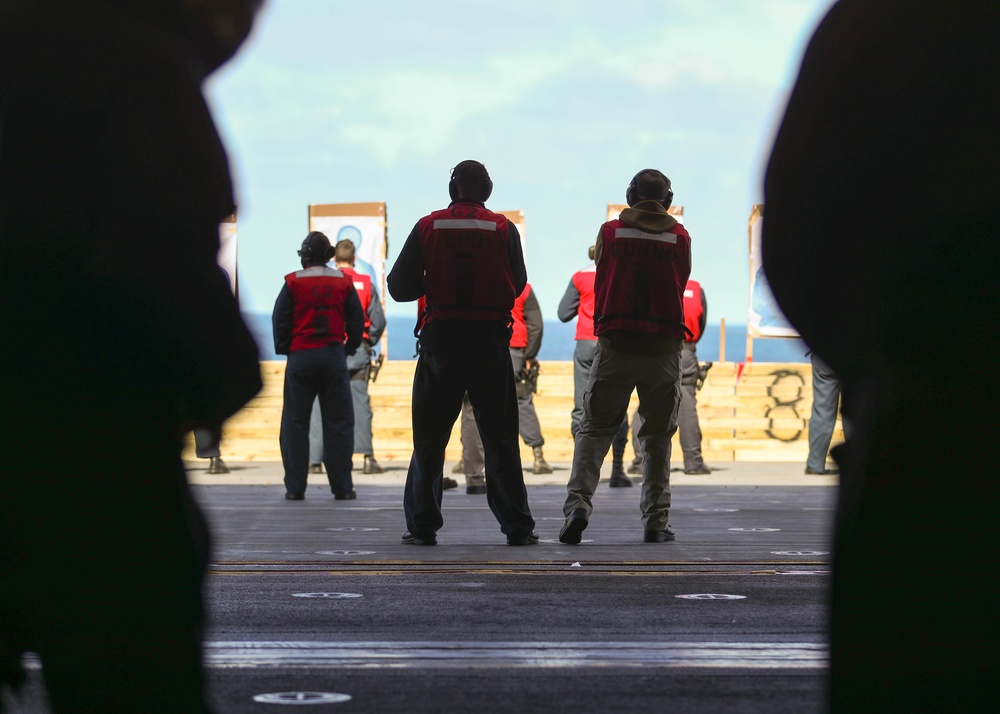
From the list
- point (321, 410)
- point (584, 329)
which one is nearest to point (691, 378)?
point (584, 329)

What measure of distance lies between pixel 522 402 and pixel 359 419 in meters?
1.59

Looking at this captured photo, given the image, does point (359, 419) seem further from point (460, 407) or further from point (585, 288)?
point (460, 407)

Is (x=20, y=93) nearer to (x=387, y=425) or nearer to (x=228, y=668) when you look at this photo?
(x=228, y=668)

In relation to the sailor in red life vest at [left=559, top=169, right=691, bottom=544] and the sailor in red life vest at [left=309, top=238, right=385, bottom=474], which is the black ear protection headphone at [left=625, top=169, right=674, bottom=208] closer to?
the sailor in red life vest at [left=559, top=169, right=691, bottom=544]

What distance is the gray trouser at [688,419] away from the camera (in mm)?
11102

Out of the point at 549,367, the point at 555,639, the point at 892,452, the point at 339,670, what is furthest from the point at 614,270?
the point at 549,367

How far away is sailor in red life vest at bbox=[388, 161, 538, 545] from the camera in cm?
598

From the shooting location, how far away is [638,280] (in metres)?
5.97

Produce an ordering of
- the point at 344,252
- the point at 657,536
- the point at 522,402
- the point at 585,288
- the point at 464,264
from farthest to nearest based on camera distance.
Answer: the point at 522,402 < the point at 344,252 < the point at 585,288 < the point at 657,536 < the point at 464,264

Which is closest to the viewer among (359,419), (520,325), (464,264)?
(464,264)

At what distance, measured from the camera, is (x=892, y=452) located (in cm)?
183

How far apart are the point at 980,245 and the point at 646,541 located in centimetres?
450

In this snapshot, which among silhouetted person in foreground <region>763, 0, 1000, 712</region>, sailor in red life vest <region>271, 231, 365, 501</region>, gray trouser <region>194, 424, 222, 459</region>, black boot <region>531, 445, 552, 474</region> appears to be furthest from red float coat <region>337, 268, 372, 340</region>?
silhouetted person in foreground <region>763, 0, 1000, 712</region>

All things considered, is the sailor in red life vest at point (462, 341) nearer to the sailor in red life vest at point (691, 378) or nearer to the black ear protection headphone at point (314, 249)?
the black ear protection headphone at point (314, 249)
